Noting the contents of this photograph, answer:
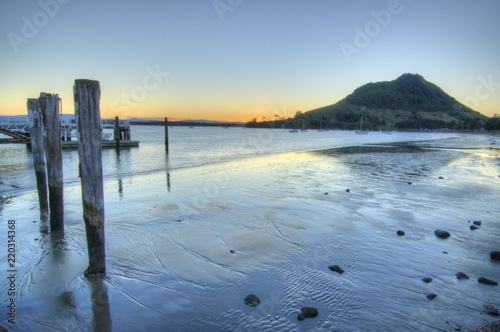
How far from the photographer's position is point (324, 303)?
14.4 feet

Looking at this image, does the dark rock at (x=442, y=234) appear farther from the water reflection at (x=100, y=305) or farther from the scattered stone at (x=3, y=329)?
the scattered stone at (x=3, y=329)

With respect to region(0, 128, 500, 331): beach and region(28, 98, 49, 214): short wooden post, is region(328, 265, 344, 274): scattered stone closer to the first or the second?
region(0, 128, 500, 331): beach

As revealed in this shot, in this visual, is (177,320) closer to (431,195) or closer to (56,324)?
(56,324)

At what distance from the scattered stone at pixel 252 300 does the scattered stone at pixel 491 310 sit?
139 inches

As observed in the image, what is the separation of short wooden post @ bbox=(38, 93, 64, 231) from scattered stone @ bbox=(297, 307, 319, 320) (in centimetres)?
732

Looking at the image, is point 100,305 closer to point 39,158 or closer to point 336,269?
point 336,269

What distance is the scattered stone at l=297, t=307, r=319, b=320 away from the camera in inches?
159

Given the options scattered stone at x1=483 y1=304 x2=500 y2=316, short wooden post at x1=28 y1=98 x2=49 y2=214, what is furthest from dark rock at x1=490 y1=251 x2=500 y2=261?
short wooden post at x1=28 y1=98 x2=49 y2=214

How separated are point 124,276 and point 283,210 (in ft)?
19.3

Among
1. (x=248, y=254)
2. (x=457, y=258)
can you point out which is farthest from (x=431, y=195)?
(x=248, y=254)

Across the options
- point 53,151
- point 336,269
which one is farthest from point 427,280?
point 53,151

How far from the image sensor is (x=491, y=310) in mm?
4152

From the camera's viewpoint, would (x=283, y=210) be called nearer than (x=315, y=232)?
No

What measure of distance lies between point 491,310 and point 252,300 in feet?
12.1
